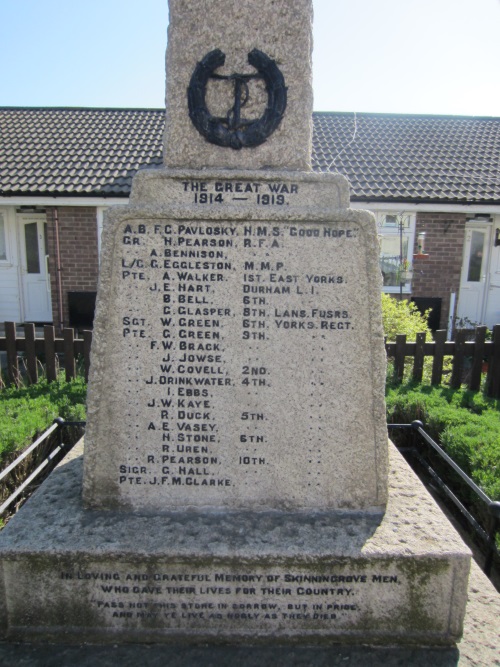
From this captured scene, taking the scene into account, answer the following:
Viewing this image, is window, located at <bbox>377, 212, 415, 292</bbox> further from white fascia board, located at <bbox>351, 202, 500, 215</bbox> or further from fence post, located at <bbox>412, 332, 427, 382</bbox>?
fence post, located at <bbox>412, 332, 427, 382</bbox>

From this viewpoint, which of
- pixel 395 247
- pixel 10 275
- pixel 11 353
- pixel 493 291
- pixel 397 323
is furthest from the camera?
pixel 493 291

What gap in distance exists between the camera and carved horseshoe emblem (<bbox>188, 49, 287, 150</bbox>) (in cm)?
236

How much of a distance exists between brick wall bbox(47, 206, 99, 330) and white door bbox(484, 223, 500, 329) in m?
8.64

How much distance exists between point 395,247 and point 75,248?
22.2ft

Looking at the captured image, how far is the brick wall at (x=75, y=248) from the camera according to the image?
1053 cm

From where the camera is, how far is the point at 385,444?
7.91 ft

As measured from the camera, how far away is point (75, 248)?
10.6 m

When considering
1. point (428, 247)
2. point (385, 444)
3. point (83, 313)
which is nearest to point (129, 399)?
point (385, 444)

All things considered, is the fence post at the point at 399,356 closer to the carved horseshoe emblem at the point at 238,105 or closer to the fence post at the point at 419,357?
the fence post at the point at 419,357

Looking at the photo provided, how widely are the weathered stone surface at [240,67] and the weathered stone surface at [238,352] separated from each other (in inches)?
5.6

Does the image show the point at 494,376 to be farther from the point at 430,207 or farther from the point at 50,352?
the point at 430,207

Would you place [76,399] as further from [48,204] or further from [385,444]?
[48,204]

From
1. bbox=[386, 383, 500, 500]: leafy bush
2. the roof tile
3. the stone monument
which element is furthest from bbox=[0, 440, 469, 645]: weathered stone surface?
the roof tile

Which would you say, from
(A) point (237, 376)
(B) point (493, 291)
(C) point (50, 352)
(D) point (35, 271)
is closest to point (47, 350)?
(C) point (50, 352)
